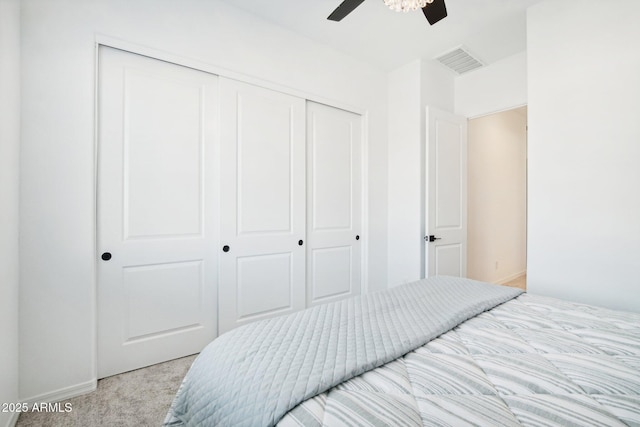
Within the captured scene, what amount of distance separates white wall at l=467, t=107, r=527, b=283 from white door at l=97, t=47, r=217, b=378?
10.6 ft

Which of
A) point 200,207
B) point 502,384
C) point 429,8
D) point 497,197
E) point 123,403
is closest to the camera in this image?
point 502,384

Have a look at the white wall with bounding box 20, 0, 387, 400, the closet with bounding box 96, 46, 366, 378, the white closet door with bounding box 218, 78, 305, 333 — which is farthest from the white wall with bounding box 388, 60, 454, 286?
the white wall with bounding box 20, 0, 387, 400

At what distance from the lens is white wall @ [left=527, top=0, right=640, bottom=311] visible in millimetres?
1854

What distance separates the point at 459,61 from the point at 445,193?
1.40 m

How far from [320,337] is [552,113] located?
236cm

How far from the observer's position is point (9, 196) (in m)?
1.44

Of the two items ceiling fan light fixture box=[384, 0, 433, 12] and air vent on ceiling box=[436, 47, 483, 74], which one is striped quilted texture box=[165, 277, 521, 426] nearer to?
ceiling fan light fixture box=[384, 0, 433, 12]

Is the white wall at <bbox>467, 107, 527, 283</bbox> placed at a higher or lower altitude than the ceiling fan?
lower

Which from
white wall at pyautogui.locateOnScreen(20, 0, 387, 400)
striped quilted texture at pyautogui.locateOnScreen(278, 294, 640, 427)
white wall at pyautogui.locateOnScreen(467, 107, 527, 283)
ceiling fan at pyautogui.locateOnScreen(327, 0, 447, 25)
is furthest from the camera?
white wall at pyautogui.locateOnScreen(467, 107, 527, 283)

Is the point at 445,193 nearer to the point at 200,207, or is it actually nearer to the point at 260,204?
the point at 260,204

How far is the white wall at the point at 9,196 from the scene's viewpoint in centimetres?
136

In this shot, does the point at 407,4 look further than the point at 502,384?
Yes

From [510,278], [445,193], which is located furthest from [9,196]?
[510,278]

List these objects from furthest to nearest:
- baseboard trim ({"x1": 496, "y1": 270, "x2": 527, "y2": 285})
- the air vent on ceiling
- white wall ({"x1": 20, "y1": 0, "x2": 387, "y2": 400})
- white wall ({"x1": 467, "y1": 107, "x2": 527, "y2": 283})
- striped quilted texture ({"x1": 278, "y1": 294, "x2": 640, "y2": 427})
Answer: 1. baseboard trim ({"x1": 496, "y1": 270, "x2": 527, "y2": 285})
2. white wall ({"x1": 467, "y1": 107, "x2": 527, "y2": 283})
3. the air vent on ceiling
4. white wall ({"x1": 20, "y1": 0, "x2": 387, "y2": 400})
5. striped quilted texture ({"x1": 278, "y1": 294, "x2": 640, "y2": 427})
